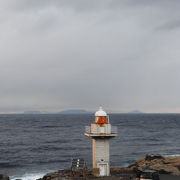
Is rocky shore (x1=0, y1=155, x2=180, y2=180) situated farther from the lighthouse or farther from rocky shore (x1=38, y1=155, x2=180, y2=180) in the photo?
the lighthouse

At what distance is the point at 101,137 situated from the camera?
3036cm

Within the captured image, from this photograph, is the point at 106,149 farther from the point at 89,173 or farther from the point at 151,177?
the point at 151,177

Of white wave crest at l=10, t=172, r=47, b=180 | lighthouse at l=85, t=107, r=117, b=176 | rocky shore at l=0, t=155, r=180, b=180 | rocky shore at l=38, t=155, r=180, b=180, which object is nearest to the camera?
rocky shore at l=0, t=155, r=180, b=180

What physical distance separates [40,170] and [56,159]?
12034 mm

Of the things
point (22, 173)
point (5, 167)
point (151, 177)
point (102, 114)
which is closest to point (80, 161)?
point (102, 114)

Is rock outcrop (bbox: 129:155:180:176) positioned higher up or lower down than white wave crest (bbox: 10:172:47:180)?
higher up

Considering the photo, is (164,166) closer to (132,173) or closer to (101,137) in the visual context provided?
(132,173)

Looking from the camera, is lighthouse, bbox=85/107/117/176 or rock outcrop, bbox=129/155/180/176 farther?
rock outcrop, bbox=129/155/180/176

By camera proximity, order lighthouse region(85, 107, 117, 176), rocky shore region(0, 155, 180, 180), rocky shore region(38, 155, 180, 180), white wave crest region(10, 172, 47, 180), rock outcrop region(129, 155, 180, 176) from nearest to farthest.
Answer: rocky shore region(0, 155, 180, 180), rocky shore region(38, 155, 180, 180), lighthouse region(85, 107, 117, 176), rock outcrop region(129, 155, 180, 176), white wave crest region(10, 172, 47, 180)

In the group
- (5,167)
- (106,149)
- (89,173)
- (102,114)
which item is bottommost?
(5,167)

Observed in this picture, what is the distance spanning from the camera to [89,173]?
1183 inches

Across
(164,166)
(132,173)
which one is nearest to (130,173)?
(132,173)

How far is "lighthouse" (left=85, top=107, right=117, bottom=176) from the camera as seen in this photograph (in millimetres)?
30094

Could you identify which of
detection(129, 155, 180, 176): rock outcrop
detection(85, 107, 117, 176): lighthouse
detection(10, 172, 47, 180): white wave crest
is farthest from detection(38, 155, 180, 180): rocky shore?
detection(10, 172, 47, 180): white wave crest
